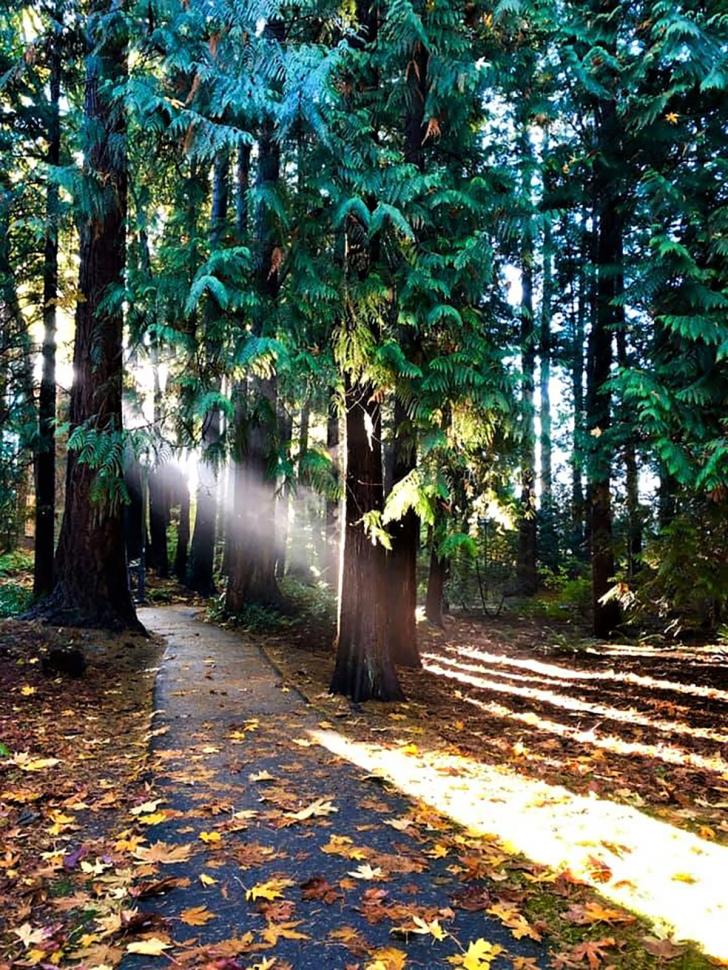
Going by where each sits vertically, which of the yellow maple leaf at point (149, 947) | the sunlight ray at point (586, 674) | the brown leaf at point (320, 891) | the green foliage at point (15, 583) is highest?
the green foliage at point (15, 583)

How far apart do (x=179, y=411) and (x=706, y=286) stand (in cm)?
573

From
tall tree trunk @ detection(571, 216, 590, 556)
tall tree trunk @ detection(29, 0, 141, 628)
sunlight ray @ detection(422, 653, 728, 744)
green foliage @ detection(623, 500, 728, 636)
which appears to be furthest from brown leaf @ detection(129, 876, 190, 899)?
tall tree trunk @ detection(571, 216, 590, 556)

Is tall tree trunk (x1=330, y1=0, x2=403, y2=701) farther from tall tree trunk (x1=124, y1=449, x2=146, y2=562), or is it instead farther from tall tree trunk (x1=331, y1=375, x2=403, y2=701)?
tall tree trunk (x1=124, y1=449, x2=146, y2=562)

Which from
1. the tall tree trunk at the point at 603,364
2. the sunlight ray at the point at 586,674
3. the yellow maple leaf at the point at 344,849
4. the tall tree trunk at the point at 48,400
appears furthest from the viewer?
the tall tree trunk at the point at 48,400

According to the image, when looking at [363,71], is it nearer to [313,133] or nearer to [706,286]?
[313,133]

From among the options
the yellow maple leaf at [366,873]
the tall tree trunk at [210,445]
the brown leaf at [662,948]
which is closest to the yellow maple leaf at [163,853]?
the yellow maple leaf at [366,873]

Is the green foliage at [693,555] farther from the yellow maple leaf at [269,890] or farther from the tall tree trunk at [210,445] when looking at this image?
the yellow maple leaf at [269,890]

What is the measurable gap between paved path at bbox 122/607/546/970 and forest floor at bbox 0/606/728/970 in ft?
0.05

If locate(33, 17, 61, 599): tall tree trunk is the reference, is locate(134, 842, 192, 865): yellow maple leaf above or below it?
A: below

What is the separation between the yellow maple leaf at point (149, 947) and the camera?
8.18 ft

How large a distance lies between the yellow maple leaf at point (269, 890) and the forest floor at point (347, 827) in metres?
0.01

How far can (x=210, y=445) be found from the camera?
23.7 feet

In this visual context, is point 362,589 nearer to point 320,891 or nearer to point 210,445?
point 210,445

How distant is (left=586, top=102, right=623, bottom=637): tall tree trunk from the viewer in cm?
960
